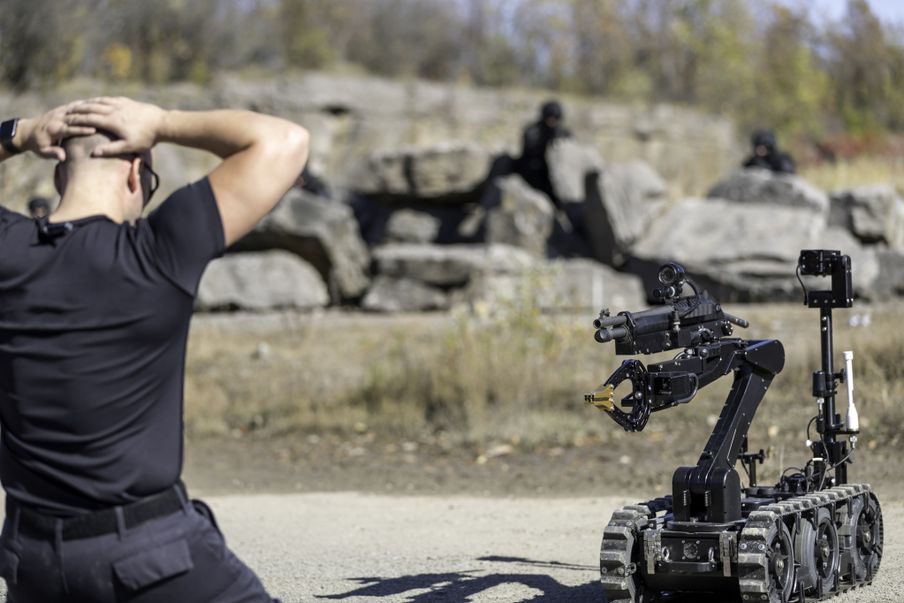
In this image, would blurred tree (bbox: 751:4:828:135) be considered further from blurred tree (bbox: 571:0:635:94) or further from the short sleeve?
the short sleeve

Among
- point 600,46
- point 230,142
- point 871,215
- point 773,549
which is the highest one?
point 600,46

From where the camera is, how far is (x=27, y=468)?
3.35 metres

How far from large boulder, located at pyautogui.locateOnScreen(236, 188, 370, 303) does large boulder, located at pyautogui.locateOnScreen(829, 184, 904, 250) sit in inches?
306

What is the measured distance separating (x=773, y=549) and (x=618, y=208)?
15266mm

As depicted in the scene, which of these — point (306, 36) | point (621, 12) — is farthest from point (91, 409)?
point (621, 12)

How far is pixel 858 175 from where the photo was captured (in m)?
25.9

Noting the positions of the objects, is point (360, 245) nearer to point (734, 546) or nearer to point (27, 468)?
point (734, 546)

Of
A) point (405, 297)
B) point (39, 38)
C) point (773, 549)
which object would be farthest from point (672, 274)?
point (39, 38)

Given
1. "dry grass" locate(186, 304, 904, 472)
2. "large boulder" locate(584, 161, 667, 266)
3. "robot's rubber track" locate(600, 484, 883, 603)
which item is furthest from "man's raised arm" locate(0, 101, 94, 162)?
"large boulder" locate(584, 161, 667, 266)

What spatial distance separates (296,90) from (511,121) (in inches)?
195

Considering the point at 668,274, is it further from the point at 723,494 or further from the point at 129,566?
the point at 129,566

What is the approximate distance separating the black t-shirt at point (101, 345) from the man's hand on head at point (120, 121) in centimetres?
22

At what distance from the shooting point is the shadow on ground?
23.1ft

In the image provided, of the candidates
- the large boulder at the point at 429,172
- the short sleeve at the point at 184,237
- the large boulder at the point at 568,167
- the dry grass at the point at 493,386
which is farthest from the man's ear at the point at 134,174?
the large boulder at the point at 429,172
